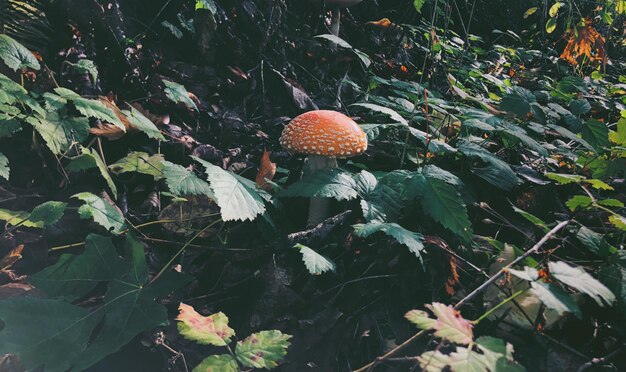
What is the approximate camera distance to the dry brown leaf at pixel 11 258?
5.94ft

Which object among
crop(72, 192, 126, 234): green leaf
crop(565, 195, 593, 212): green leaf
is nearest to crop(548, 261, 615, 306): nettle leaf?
crop(565, 195, 593, 212): green leaf

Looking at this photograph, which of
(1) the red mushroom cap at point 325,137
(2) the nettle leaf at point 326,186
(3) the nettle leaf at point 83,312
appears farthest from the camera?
(1) the red mushroom cap at point 325,137

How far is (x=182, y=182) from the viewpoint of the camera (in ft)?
6.05

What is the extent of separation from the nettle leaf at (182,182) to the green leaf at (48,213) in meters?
0.42

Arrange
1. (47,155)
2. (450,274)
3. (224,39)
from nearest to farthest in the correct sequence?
(450,274) < (47,155) < (224,39)

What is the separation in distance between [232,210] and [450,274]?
100 cm

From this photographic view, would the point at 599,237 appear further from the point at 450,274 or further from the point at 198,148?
the point at 198,148

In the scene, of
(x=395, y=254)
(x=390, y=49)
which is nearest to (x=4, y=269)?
(x=395, y=254)

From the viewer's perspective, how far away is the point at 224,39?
387cm

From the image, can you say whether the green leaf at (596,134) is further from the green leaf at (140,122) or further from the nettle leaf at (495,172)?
the green leaf at (140,122)

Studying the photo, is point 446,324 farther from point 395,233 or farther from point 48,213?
point 48,213

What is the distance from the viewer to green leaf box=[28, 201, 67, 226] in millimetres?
1698

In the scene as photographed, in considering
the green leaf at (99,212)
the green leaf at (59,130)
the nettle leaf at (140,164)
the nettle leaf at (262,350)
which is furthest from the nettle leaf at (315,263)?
the green leaf at (59,130)

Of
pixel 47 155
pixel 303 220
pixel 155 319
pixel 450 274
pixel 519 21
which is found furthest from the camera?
pixel 519 21
